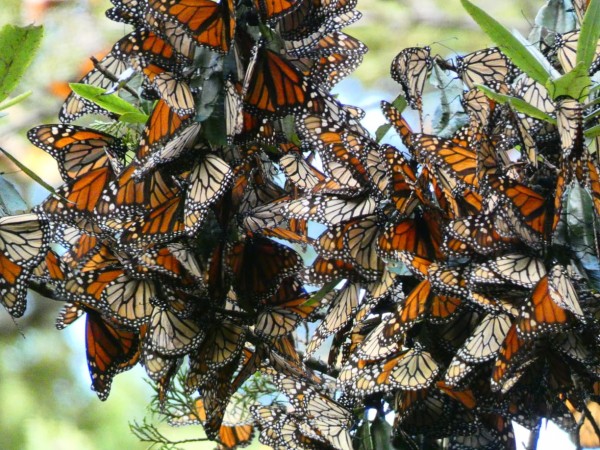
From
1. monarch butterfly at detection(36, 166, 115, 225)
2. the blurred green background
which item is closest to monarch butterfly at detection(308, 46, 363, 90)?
monarch butterfly at detection(36, 166, 115, 225)

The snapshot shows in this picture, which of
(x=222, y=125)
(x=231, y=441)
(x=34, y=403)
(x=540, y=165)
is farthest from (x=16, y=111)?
(x=540, y=165)

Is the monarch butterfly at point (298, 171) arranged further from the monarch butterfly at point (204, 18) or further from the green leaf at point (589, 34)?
the green leaf at point (589, 34)

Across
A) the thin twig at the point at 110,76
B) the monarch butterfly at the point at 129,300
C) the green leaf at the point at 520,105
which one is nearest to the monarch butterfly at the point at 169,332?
the monarch butterfly at the point at 129,300

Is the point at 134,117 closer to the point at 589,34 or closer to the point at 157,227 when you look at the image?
the point at 157,227

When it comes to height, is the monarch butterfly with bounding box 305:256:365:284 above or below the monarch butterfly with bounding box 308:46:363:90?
below

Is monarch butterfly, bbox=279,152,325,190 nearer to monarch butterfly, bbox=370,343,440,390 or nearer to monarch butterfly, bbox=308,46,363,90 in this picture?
monarch butterfly, bbox=308,46,363,90

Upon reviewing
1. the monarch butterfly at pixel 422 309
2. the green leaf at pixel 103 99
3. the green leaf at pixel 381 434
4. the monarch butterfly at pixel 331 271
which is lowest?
the green leaf at pixel 381 434
